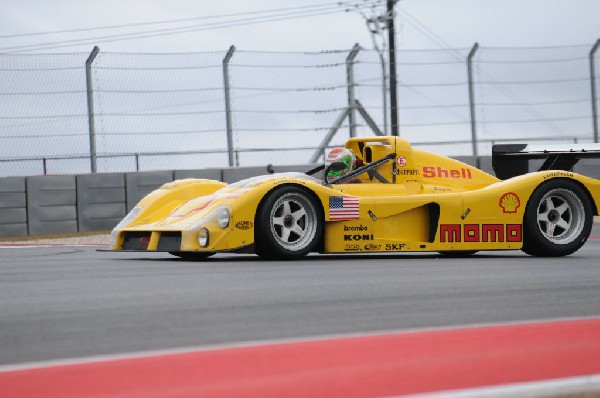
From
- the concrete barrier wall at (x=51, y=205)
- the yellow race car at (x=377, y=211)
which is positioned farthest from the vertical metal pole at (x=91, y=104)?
the yellow race car at (x=377, y=211)

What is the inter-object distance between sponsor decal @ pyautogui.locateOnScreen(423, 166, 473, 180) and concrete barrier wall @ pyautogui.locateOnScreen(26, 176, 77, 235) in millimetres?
7908

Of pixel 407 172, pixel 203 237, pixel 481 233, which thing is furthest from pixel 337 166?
pixel 203 237

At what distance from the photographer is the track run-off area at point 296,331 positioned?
3934 mm

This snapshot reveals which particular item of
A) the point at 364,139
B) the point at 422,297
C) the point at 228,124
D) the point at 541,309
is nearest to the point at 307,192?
the point at 364,139

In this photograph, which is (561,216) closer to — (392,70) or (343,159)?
(343,159)

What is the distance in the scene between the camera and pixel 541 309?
6109 millimetres

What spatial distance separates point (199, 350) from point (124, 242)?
581cm

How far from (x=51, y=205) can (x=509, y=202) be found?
8.77 meters

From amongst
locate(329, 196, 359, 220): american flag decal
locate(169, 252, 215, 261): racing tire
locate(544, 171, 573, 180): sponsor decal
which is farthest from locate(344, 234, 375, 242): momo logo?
locate(544, 171, 573, 180): sponsor decal

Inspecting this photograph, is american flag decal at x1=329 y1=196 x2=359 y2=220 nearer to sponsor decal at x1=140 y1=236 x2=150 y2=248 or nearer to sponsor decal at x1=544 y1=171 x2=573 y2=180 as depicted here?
sponsor decal at x1=140 y1=236 x2=150 y2=248

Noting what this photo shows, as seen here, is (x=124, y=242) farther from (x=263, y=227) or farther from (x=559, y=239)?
(x=559, y=239)

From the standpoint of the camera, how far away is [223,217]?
30.6 feet

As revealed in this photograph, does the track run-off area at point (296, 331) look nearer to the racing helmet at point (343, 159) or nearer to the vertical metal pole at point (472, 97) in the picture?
the racing helmet at point (343, 159)

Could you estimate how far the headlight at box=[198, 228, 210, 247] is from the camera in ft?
30.5
